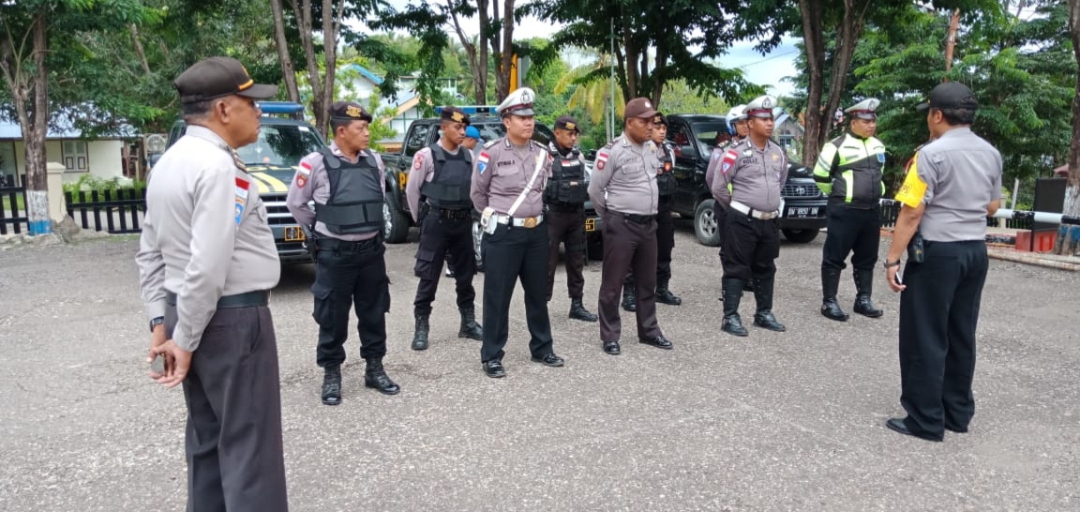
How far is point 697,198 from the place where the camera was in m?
11.6

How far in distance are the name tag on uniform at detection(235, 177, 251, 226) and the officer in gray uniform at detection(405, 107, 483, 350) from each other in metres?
3.40

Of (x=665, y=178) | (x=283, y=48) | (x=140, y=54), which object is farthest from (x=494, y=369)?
(x=140, y=54)

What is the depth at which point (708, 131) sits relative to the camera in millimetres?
12008

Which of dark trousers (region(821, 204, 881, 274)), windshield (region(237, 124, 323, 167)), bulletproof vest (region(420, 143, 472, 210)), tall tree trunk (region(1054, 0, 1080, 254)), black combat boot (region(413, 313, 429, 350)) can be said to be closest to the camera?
bulletproof vest (region(420, 143, 472, 210))

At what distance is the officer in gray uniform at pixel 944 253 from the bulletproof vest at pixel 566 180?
3.03 m

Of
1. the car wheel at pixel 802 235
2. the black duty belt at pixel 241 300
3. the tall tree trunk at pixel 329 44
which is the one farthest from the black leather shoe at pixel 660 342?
the tall tree trunk at pixel 329 44

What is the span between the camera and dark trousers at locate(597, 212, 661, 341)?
6.11 metres

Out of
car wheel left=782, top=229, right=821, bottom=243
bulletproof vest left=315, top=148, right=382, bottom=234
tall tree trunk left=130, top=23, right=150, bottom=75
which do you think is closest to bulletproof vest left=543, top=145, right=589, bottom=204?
bulletproof vest left=315, top=148, right=382, bottom=234

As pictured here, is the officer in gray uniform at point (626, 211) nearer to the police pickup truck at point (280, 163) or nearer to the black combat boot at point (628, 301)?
the black combat boot at point (628, 301)

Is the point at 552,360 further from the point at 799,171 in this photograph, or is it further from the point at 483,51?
the point at 483,51

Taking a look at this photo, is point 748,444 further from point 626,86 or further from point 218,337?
point 626,86

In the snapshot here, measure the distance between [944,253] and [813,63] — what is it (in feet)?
32.9

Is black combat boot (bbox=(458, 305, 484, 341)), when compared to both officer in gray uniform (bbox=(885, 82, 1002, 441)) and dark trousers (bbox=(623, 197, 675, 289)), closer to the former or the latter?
dark trousers (bbox=(623, 197, 675, 289))

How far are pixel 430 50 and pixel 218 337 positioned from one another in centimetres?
1363
